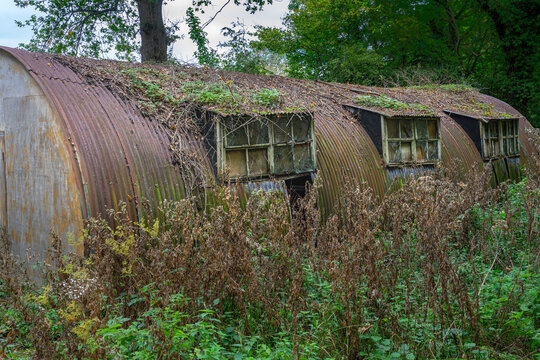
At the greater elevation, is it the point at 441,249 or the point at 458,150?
the point at 458,150

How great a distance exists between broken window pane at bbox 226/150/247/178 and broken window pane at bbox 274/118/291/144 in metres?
0.71

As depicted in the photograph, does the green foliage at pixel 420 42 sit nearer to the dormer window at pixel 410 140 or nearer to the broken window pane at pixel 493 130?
the broken window pane at pixel 493 130

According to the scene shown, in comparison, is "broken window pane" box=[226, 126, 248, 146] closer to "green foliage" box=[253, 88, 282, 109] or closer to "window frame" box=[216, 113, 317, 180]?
"window frame" box=[216, 113, 317, 180]

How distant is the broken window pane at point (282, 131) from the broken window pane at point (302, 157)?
1.06 feet

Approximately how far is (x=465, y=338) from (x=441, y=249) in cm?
85

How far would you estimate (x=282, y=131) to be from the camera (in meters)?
8.45

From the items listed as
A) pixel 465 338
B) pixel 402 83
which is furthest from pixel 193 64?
pixel 402 83

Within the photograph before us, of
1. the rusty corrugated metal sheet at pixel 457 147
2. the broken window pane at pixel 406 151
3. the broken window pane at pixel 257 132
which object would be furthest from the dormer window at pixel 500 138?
the broken window pane at pixel 257 132

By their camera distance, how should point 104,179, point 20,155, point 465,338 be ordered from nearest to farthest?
point 465,338 → point 104,179 → point 20,155

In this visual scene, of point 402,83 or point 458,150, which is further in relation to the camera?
point 402,83

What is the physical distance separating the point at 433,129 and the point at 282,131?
4844mm

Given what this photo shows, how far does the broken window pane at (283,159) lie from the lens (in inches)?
Result: 331

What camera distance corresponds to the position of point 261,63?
21.2m

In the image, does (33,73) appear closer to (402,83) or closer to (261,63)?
(261,63)
